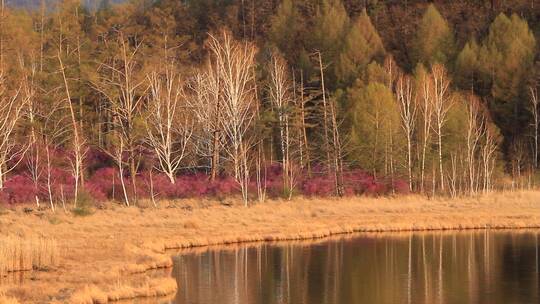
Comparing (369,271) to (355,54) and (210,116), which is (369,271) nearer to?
(210,116)

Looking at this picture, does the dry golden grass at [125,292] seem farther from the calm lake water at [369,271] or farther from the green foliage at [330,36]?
the green foliage at [330,36]

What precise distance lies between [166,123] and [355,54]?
28.8 m

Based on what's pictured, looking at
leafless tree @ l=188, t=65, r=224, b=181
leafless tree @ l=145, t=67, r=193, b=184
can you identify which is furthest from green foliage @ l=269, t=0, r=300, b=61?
leafless tree @ l=188, t=65, r=224, b=181

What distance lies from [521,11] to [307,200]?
188 ft

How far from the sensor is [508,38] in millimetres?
72812

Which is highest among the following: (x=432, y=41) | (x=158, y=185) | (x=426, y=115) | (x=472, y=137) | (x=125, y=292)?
(x=432, y=41)

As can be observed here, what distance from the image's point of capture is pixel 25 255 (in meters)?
25.2

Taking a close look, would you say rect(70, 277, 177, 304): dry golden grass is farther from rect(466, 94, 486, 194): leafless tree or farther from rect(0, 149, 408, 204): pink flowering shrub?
rect(466, 94, 486, 194): leafless tree

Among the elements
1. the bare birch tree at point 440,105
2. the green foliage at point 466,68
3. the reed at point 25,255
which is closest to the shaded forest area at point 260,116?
the green foliage at point 466,68

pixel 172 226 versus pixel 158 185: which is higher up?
pixel 158 185

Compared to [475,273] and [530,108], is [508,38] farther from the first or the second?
[475,273]

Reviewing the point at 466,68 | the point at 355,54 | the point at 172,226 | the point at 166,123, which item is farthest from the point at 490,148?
the point at 172,226

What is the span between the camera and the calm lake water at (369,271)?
2297cm

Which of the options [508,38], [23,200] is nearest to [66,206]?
[23,200]
